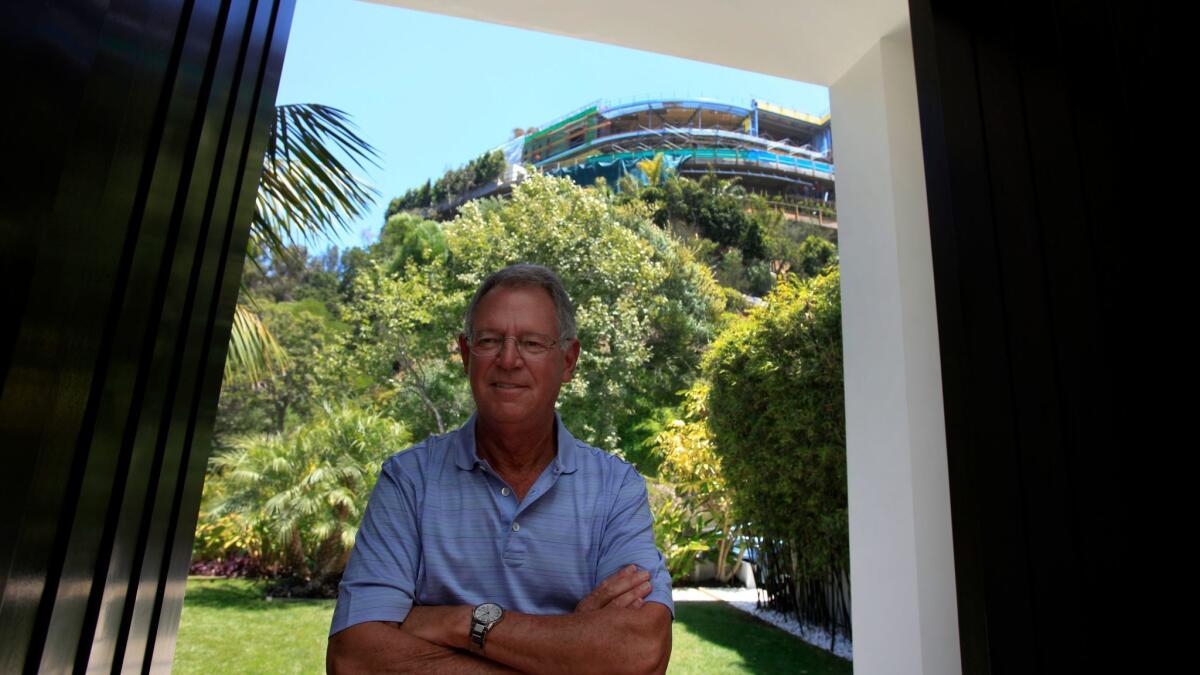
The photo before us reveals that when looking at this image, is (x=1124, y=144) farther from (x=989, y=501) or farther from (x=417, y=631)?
(x=417, y=631)

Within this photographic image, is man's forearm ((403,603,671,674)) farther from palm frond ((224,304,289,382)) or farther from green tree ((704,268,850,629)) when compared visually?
green tree ((704,268,850,629))

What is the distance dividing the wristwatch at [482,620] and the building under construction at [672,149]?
23.1m

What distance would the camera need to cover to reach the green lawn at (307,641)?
4.85 m

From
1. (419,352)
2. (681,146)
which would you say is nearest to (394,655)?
(419,352)

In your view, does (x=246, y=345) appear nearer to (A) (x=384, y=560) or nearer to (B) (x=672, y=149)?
(A) (x=384, y=560)

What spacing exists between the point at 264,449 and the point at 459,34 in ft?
58.1

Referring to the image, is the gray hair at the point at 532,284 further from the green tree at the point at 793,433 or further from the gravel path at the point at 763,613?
the green tree at the point at 793,433

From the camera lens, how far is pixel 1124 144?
145 cm

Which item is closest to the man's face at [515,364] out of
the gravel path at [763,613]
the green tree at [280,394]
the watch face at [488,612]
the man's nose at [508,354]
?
the man's nose at [508,354]

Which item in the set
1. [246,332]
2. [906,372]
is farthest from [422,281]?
[906,372]

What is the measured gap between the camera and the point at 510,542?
4.15ft

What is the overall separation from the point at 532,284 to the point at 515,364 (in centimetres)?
16

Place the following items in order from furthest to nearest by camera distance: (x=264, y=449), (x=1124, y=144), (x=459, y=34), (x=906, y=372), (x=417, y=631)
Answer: (x=459, y=34) < (x=264, y=449) < (x=906, y=372) < (x=1124, y=144) < (x=417, y=631)

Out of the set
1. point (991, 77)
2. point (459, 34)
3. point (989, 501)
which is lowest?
point (989, 501)
